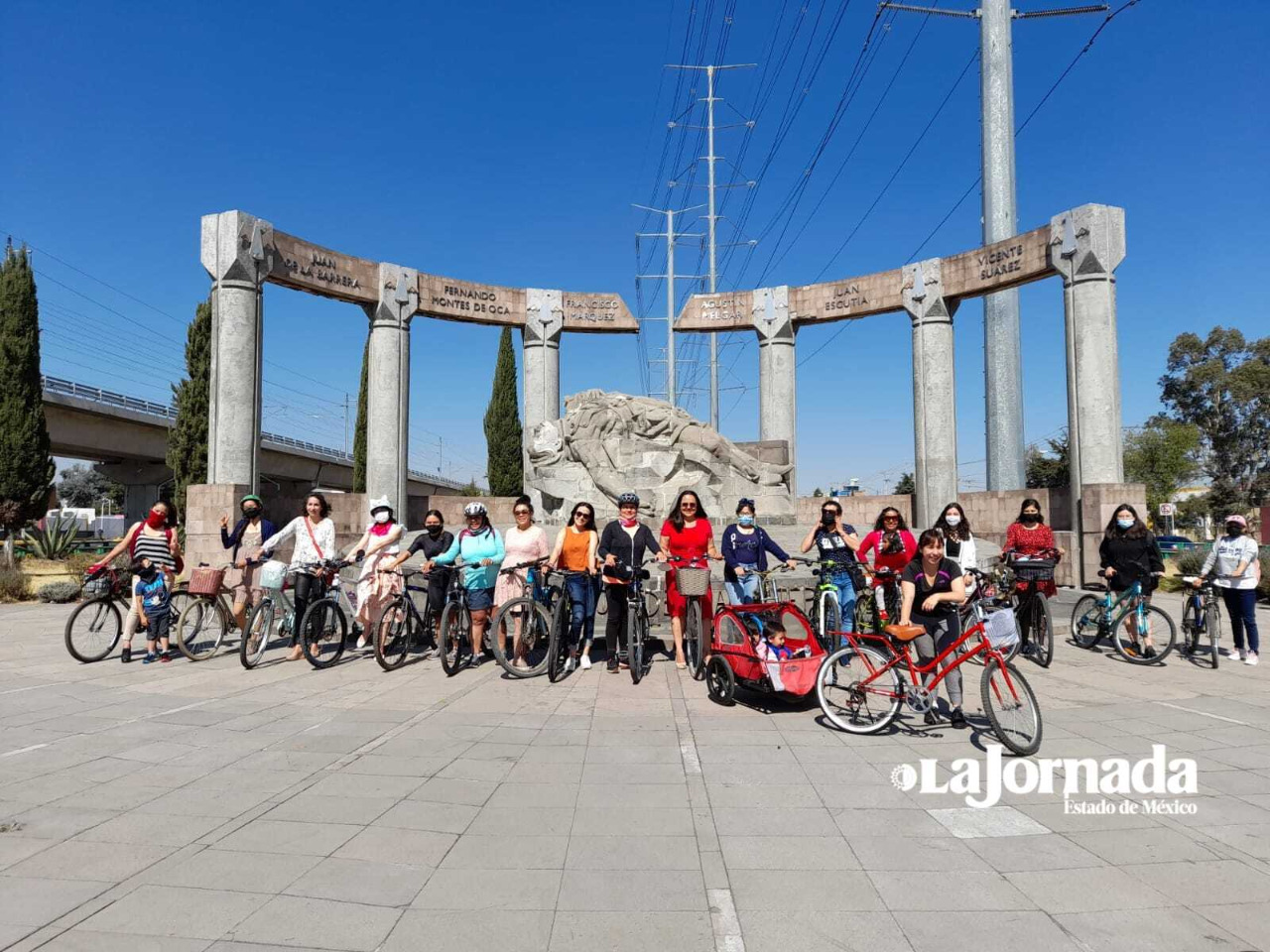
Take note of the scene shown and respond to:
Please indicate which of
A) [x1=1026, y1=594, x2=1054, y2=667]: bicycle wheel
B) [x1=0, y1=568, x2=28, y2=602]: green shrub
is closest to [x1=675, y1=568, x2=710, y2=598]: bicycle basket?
[x1=1026, y1=594, x2=1054, y2=667]: bicycle wheel

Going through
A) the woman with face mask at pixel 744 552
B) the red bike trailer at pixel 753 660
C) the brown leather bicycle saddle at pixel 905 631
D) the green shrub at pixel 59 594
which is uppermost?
the woman with face mask at pixel 744 552

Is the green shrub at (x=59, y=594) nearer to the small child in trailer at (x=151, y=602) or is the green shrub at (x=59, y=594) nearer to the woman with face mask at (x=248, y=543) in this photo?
the woman with face mask at (x=248, y=543)

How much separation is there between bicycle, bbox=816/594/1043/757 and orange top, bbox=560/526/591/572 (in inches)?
109

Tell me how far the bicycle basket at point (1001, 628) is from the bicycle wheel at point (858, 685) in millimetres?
931

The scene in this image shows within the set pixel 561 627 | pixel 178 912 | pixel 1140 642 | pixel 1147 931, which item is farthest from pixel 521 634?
pixel 1140 642

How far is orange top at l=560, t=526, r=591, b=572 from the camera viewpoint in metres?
7.40

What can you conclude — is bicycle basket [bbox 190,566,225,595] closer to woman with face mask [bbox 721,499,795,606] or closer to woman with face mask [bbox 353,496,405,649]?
woman with face mask [bbox 353,496,405,649]

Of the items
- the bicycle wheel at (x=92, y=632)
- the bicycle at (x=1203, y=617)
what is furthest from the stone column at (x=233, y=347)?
the bicycle at (x=1203, y=617)

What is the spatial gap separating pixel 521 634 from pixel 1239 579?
7.52 m

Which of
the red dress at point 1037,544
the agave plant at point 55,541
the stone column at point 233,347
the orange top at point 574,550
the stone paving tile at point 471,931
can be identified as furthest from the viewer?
the agave plant at point 55,541

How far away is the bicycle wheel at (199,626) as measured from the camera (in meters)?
7.89

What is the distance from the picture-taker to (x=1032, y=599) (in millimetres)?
8180

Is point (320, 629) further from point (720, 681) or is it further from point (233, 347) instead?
point (233, 347)

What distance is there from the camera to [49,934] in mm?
2650
